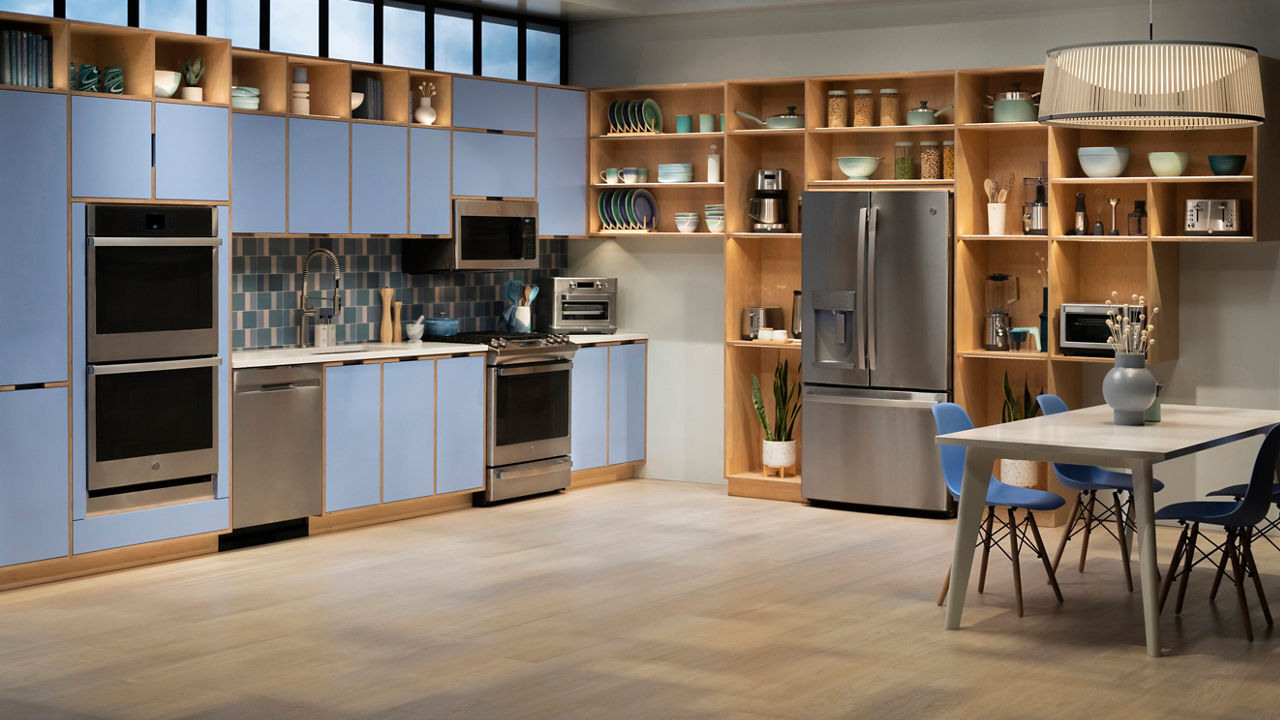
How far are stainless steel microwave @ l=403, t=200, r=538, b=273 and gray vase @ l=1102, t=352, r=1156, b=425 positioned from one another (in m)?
3.77

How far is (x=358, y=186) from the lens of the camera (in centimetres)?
751

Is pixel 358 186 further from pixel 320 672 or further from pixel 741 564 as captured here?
pixel 320 672

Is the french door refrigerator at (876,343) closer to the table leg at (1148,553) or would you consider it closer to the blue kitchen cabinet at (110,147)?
the table leg at (1148,553)

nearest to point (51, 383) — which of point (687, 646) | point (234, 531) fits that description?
point (234, 531)

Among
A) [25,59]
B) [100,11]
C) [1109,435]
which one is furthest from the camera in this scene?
[100,11]

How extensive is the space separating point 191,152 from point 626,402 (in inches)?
135

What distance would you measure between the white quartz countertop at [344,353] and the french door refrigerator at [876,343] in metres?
1.95

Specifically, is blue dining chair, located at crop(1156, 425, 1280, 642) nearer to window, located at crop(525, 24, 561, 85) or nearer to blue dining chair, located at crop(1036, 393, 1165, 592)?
blue dining chair, located at crop(1036, 393, 1165, 592)

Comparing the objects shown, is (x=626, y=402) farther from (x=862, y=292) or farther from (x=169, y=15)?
(x=169, y=15)

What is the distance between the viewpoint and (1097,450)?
16.7 ft

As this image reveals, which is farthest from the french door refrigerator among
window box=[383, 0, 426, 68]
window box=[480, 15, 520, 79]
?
window box=[383, 0, 426, 68]

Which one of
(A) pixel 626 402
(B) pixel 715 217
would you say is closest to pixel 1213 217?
(B) pixel 715 217

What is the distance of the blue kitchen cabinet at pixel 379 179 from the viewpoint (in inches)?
295

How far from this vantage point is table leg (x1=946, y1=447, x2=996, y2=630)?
5422 mm
